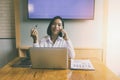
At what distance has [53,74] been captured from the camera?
1.60 metres

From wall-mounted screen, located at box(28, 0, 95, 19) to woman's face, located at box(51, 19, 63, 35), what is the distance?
533mm

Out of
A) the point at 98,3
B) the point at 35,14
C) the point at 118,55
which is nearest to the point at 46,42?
the point at 35,14

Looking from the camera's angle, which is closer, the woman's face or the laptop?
the laptop

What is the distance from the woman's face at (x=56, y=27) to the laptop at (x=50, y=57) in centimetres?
73

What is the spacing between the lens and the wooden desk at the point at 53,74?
58.9 inches

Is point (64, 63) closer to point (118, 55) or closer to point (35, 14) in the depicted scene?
point (35, 14)

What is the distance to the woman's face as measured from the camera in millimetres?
2387

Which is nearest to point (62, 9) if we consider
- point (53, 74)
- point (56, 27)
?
point (56, 27)

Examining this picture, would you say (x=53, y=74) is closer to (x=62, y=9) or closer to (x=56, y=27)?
(x=56, y=27)

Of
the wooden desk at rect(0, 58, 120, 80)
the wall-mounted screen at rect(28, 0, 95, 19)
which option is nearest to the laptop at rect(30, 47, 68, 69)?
the wooden desk at rect(0, 58, 120, 80)

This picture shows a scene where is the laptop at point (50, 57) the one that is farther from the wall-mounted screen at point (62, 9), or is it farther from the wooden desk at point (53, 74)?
the wall-mounted screen at point (62, 9)

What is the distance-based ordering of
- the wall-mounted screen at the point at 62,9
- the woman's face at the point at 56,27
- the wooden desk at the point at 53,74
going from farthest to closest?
the wall-mounted screen at the point at 62,9, the woman's face at the point at 56,27, the wooden desk at the point at 53,74

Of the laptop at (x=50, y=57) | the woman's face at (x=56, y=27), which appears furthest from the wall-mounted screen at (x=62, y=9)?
the laptop at (x=50, y=57)

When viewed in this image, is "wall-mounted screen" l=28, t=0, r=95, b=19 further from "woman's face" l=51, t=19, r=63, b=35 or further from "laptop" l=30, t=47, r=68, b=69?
"laptop" l=30, t=47, r=68, b=69
